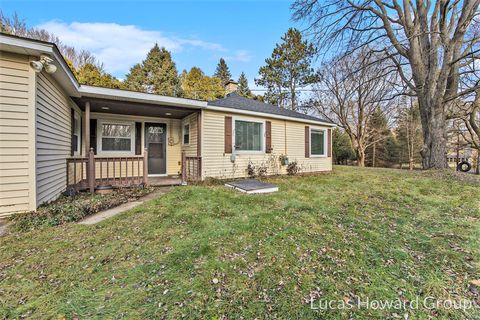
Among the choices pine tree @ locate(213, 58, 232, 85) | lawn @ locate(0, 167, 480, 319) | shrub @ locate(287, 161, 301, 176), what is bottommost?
lawn @ locate(0, 167, 480, 319)

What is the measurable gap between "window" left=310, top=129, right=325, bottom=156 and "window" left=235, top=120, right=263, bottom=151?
10.1ft

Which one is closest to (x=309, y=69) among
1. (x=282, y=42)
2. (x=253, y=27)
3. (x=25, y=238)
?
(x=282, y=42)

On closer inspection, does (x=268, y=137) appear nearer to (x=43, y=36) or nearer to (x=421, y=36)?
(x=421, y=36)

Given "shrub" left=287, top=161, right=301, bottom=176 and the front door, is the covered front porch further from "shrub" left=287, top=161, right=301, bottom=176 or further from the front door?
"shrub" left=287, top=161, right=301, bottom=176

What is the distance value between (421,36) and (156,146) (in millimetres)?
11911

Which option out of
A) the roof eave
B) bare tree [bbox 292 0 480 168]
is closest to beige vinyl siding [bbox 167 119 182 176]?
the roof eave

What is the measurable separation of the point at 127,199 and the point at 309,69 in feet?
63.0

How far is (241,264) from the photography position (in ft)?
7.38

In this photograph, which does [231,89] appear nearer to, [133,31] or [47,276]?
[133,31]

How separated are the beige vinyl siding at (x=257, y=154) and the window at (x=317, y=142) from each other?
30 centimetres

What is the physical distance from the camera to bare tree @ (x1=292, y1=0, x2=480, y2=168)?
8.11 m

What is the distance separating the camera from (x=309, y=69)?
62.2 feet

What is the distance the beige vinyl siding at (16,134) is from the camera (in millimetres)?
3223

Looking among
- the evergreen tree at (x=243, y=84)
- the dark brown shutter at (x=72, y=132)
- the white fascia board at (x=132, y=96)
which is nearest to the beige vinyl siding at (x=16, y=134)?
the white fascia board at (x=132, y=96)
